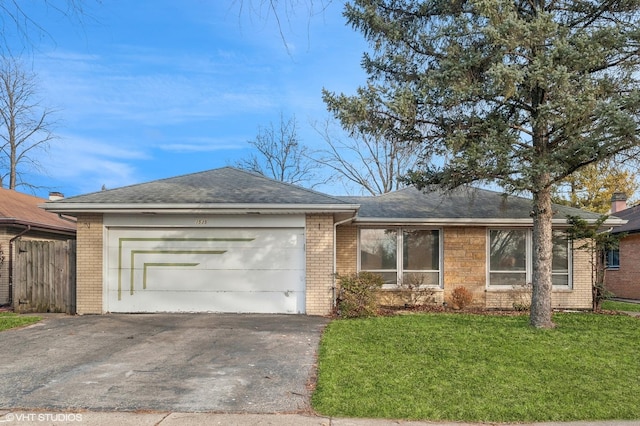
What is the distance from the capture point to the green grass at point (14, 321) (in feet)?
30.2

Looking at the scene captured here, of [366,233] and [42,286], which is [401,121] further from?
[42,286]

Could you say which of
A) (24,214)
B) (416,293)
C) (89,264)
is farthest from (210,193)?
(24,214)

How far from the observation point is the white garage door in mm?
10727

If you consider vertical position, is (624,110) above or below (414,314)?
above

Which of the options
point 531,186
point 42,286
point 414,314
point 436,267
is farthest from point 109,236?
point 531,186

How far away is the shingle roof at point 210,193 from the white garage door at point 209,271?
77cm

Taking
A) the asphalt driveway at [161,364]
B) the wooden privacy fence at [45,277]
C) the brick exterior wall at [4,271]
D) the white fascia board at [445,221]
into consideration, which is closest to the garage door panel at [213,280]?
the asphalt driveway at [161,364]

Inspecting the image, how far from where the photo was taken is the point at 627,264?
1941 centimetres

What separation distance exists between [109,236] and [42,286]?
2.22 m

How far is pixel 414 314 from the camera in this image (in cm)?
1121

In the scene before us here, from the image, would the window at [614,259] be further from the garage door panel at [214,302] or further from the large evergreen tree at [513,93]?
the garage door panel at [214,302]

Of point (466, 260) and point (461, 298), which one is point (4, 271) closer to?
point (461, 298)

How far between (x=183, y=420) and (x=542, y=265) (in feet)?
25.7

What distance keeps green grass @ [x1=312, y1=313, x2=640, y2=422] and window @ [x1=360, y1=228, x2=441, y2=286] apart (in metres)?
3.53
